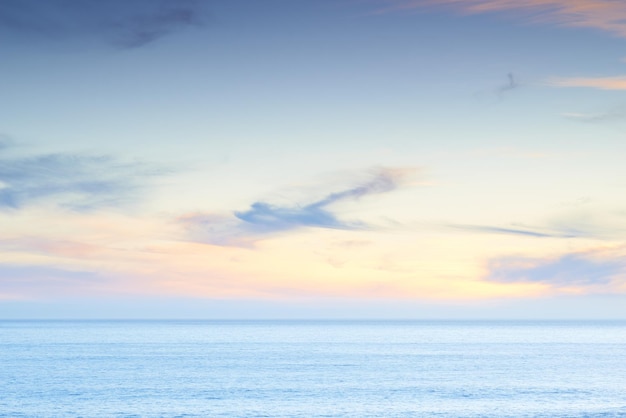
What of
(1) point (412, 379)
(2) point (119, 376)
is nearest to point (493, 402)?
(1) point (412, 379)

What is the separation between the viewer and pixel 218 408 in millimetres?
70250

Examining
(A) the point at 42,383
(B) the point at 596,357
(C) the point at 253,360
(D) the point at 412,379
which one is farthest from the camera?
(B) the point at 596,357

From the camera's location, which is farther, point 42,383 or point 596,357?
point 596,357

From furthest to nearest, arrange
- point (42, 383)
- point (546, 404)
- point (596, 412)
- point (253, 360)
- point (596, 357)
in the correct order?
point (596, 357), point (253, 360), point (42, 383), point (546, 404), point (596, 412)

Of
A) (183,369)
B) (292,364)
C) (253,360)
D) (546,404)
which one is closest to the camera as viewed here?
(546,404)

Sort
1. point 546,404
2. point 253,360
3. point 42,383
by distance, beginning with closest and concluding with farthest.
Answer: point 546,404
point 42,383
point 253,360

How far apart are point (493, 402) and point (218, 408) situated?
26.2m

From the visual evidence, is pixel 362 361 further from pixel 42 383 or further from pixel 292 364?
pixel 42 383

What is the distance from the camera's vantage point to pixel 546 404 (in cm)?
7281

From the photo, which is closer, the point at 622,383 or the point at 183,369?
the point at 622,383

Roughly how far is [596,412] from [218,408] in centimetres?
3367

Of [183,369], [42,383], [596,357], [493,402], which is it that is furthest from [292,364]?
[596,357]

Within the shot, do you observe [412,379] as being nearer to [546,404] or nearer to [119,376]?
[546,404]

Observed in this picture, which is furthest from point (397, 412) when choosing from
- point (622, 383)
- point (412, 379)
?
point (622, 383)
